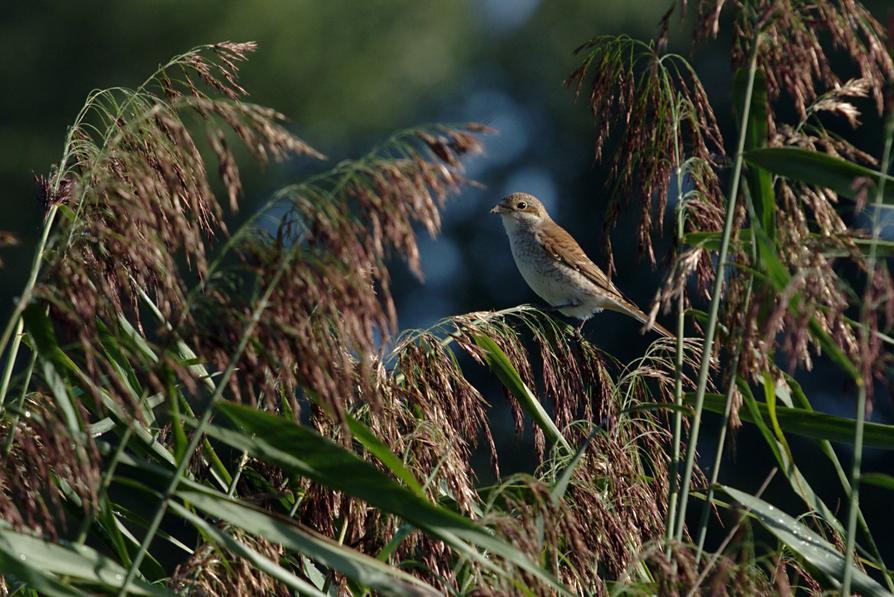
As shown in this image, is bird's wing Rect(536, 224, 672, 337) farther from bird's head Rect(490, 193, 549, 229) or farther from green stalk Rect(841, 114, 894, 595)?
green stalk Rect(841, 114, 894, 595)

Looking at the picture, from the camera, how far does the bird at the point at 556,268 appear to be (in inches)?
208

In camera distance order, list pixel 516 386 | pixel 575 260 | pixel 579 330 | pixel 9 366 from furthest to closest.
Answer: pixel 575 260 < pixel 579 330 < pixel 516 386 < pixel 9 366

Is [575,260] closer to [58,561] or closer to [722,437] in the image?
[722,437]

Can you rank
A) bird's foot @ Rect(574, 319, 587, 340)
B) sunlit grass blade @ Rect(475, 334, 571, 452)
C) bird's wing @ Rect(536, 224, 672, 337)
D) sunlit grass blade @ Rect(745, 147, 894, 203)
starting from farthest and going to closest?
bird's wing @ Rect(536, 224, 672, 337) < bird's foot @ Rect(574, 319, 587, 340) < sunlit grass blade @ Rect(475, 334, 571, 452) < sunlit grass blade @ Rect(745, 147, 894, 203)

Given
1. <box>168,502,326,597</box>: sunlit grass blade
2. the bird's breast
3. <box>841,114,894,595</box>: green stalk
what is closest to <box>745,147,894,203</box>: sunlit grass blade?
<box>841,114,894,595</box>: green stalk

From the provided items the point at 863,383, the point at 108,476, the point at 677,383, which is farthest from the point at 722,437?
the point at 108,476

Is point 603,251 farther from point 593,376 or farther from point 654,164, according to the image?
point 593,376

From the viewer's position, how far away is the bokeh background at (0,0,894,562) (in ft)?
35.1

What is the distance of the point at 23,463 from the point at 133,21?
34.3ft

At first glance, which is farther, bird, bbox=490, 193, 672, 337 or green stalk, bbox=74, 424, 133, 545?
bird, bbox=490, 193, 672, 337

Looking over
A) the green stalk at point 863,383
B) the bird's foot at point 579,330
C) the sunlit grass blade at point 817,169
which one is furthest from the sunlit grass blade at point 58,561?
the bird's foot at point 579,330

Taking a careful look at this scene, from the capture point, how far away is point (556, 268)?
5438 mm

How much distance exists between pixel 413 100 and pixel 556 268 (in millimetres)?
7071

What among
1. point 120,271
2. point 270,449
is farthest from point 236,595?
point 120,271
